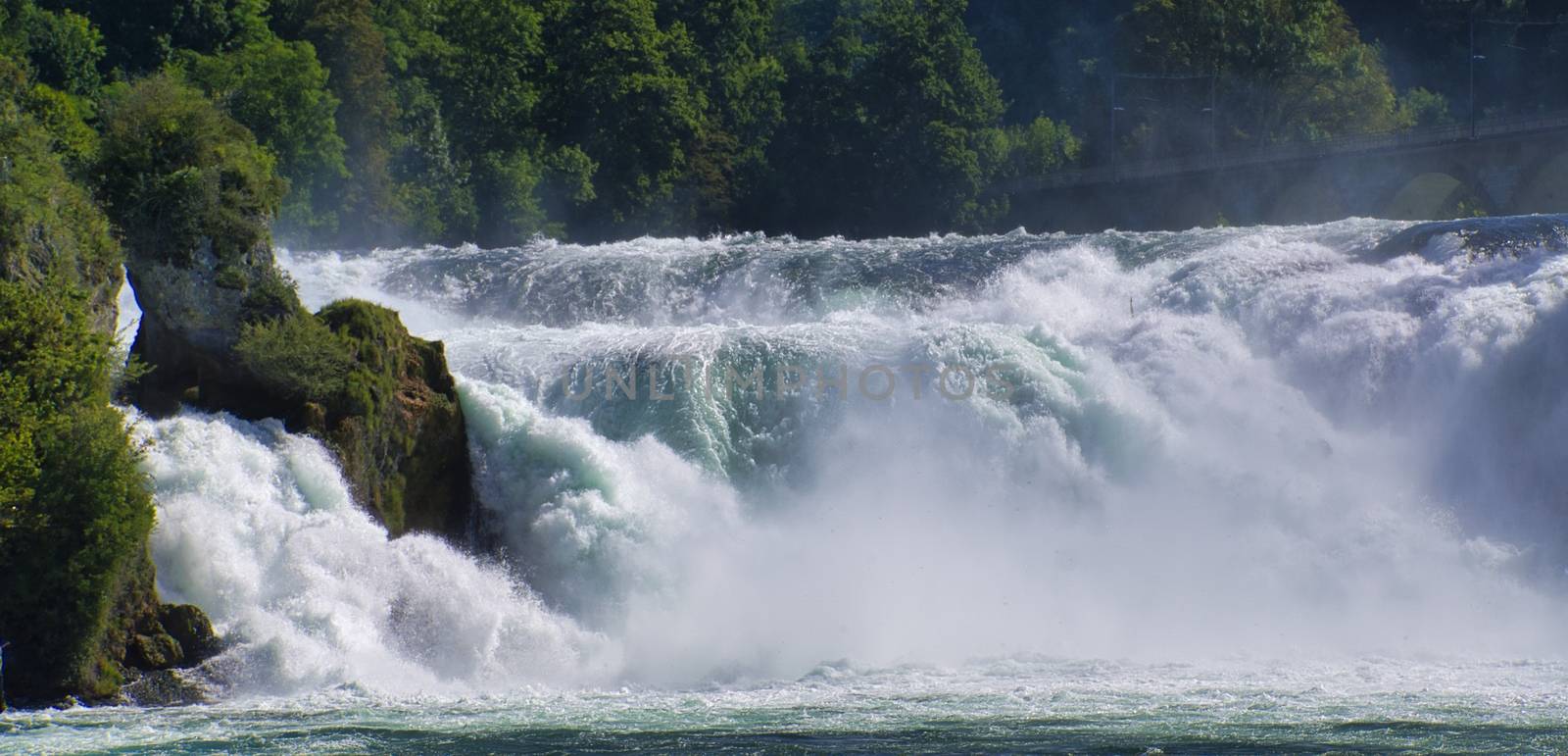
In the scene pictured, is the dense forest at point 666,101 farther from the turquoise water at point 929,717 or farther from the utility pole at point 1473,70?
the turquoise water at point 929,717

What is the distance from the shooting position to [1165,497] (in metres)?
21.1

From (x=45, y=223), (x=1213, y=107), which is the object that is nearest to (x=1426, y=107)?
(x=1213, y=107)

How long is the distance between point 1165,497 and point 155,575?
10.6m

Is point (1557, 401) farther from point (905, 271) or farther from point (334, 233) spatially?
point (334, 233)

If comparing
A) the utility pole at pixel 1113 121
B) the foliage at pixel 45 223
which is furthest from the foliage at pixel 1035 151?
the foliage at pixel 45 223

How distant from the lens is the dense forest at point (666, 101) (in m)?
43.1

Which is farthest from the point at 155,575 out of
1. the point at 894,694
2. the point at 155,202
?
the point at 894,694

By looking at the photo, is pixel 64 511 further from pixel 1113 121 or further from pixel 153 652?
pixel 1113 121

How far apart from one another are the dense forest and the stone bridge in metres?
3.17

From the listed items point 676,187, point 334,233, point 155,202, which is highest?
point 676,187

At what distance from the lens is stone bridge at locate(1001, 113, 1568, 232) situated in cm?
4856

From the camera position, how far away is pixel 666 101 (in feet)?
160

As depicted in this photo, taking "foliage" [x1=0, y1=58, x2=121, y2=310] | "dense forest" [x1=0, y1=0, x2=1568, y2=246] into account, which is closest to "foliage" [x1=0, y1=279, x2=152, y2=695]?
"foliage" [x1=0, y1=58, x2=121, y2=310]

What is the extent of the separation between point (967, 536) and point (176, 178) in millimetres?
8795
